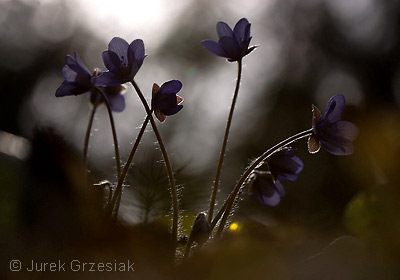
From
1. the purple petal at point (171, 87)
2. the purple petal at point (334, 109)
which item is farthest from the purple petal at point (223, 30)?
the purple petal at point (334, 109)

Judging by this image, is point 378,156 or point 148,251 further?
point 378,156

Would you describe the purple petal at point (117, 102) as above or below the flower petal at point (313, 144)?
above

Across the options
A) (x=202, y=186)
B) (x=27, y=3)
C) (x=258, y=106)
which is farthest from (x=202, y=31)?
(x=202, y=186)

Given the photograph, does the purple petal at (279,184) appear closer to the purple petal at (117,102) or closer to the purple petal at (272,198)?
the purple petal at (272,198)

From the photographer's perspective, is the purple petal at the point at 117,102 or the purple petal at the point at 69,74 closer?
the purple petal at the point at 69,74

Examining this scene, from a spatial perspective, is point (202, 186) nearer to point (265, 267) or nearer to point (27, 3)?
→ point (265, 267)

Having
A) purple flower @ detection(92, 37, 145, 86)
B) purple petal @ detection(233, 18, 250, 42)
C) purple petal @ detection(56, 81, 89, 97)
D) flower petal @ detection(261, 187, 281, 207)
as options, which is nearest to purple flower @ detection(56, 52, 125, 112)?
purple petal @ detection(56, 81, 89, 97)

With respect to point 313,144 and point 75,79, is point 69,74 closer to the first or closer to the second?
point 75,79

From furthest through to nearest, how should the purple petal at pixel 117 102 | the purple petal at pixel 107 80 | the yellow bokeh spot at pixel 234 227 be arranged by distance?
the purple petal at pixel 117 102
the yellow bokeh spot at pixel 234 227
the purple petal at pixel 107 80
